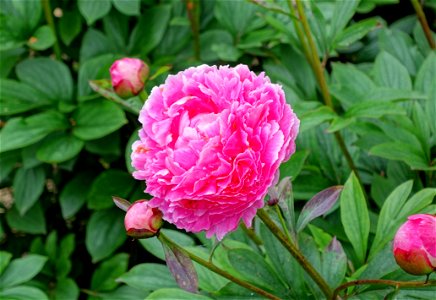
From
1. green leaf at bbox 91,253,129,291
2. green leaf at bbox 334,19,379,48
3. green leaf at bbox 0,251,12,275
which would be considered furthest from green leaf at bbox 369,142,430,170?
green leaf at bbox 0,251,12,275

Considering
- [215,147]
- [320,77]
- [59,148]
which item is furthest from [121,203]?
[59,148]

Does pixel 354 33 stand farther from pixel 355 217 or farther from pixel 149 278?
pixel 149 278

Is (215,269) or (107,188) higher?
(215,269)

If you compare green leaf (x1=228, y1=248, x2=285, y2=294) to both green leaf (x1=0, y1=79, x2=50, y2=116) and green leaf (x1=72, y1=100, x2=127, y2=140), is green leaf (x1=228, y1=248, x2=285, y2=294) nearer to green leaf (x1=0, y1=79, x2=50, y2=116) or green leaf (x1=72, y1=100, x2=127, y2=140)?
green leaf (x1=72, y1=100, x2=127, y2=140)

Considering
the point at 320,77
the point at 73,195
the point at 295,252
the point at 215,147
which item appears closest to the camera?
the point at 215,147

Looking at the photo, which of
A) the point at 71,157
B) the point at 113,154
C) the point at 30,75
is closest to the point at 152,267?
the point at 71,157

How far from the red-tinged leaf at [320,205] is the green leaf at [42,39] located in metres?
0.89

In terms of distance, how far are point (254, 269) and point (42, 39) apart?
881 millimetres

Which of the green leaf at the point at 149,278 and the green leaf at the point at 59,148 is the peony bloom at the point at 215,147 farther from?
the green leaf at the point at 59,148

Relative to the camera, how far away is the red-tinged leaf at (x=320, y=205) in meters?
0.93

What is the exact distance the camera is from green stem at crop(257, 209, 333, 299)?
2.76 feet

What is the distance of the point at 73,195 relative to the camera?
5.58ft

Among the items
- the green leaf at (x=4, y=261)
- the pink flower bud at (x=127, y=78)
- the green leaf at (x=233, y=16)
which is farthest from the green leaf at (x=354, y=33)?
the green leaf at (x=4, y=261)

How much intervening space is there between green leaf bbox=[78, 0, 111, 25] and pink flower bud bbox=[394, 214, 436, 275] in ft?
3.33
